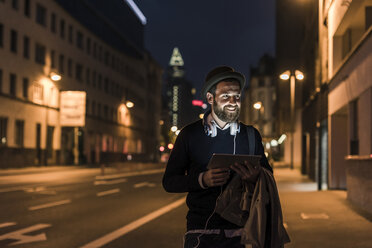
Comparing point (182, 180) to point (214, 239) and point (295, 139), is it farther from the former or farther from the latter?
point (295, 139)

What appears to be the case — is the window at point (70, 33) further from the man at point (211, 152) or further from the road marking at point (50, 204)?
the man at point (211, 152)

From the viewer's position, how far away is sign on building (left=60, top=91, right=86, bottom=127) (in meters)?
56.8

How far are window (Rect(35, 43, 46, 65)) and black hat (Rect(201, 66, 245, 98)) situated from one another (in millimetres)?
49820

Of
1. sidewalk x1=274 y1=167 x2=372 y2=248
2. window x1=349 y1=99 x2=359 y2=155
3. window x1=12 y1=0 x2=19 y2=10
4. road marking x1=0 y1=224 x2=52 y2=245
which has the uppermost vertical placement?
window x1=12 y1=0 x2=19 y2=10

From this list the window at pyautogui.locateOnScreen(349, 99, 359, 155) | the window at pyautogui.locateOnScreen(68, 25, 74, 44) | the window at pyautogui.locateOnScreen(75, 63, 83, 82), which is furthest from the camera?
the window at pyautogui.locateOnScreen(75, 63, 83, 82)

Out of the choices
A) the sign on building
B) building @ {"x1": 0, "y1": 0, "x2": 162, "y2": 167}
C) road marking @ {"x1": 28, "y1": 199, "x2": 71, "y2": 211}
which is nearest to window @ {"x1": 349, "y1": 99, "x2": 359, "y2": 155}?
road marking @ {"x1": 28, "y1": 199, "x2": 71, "y2": 211}

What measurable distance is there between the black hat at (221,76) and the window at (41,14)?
166ft

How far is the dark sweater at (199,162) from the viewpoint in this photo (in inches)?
144

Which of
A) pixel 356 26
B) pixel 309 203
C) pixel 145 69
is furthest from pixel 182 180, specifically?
pixel 145 69

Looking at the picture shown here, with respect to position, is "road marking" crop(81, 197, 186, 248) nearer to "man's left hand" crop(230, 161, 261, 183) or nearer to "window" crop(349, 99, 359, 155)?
"man's left hand" crop(230, 161, 261, 183)

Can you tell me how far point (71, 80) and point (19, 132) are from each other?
48.4 feet

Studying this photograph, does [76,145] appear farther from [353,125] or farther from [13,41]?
[353,125]

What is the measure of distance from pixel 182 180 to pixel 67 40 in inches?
2298

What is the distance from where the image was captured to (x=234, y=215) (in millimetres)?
3545
